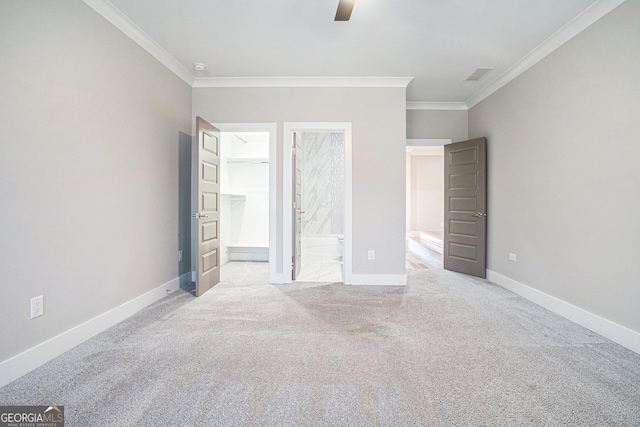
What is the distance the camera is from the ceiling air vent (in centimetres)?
324

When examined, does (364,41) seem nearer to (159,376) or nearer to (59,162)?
(59,162)

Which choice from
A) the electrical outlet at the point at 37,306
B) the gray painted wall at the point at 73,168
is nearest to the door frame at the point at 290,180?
the gray painted wall at the point at 73,168

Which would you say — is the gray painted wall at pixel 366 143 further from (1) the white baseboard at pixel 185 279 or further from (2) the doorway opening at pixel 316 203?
(1) the white baseboard at pixel 185 279

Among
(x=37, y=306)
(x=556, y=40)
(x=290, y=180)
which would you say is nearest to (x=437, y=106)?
(x=556, y=40)

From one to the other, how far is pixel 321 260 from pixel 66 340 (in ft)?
12.4

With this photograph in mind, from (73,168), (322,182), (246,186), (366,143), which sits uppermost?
(366,143)

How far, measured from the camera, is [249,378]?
1614 mm

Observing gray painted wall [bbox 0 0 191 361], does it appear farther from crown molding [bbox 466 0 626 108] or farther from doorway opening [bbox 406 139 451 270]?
doorway opening [bbox 406 139 451 270]

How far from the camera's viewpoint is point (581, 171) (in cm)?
240

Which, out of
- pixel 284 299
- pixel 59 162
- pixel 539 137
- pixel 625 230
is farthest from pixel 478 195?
pixel 59 162

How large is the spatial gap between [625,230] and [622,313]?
0.63m

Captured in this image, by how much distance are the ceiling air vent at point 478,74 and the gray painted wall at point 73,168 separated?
3.67 meters

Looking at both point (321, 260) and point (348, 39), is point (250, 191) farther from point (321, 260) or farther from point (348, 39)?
point (348, 39)

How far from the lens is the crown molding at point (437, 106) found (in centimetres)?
434
